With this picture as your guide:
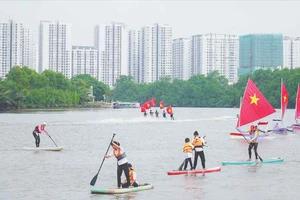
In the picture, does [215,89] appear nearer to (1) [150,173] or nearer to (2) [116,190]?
(1) [150,173]

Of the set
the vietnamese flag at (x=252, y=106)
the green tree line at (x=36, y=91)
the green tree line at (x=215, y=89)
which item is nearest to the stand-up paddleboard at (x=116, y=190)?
the vietnamese flag at (x=252, y=106)

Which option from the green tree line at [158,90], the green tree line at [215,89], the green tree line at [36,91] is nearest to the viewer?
the green tree line at [36,91]

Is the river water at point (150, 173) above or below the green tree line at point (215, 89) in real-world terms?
below

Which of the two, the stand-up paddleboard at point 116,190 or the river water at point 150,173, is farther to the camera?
the river water at point 150,173

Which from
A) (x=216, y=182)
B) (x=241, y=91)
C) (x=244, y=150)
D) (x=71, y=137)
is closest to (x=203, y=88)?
(x=241, y=91)

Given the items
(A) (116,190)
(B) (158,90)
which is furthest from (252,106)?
(B) (158,90)

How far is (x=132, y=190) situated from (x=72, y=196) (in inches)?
77.7

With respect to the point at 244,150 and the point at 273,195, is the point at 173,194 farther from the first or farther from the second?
the point at 244,150

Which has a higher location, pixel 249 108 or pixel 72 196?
pixel 249 108

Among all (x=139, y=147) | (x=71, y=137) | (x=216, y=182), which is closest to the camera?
(x=216, y=182)

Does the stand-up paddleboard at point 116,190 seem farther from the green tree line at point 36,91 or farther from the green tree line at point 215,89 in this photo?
the green tree line at point 215,89

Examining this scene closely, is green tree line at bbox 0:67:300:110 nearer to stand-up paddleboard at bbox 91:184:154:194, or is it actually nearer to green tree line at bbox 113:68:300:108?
green tree line at bbox 113:68:300:108

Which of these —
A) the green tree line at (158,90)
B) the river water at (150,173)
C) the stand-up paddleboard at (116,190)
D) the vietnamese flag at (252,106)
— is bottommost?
the river water at (150,173)

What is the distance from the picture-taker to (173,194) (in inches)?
856
